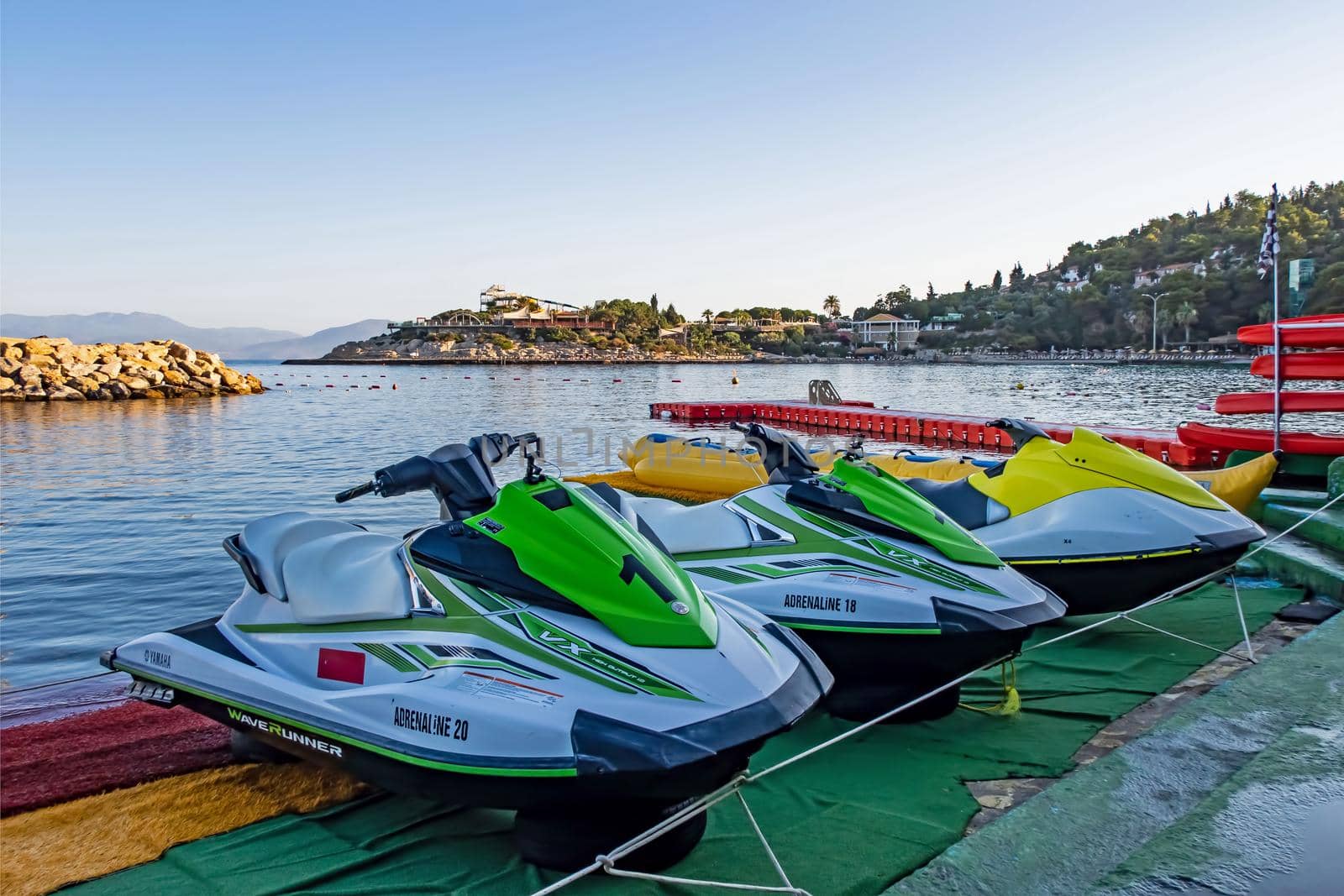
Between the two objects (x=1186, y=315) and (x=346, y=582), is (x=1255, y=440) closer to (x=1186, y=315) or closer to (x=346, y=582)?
(x=346, y=582)

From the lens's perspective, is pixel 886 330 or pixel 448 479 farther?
pixel 886 330

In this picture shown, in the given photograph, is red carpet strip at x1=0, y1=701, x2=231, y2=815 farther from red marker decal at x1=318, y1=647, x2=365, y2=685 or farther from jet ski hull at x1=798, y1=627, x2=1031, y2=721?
jet ski hull at x1=798, y1=627, x2=1031, y2=721

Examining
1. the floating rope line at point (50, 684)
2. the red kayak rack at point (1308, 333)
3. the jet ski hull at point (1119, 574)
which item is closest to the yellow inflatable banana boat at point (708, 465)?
the red kayak rack at point (1308, 333)

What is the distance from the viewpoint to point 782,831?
3373mm

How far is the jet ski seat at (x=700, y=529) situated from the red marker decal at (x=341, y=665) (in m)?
1.92

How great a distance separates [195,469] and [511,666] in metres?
20.2

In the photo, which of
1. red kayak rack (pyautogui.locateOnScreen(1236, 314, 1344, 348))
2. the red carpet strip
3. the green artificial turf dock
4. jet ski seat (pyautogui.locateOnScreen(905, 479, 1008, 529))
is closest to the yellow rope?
the green artificial turf dock

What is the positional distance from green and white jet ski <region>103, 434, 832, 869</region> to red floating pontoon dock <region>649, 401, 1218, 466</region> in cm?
1085

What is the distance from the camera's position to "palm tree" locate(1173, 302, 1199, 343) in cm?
10862

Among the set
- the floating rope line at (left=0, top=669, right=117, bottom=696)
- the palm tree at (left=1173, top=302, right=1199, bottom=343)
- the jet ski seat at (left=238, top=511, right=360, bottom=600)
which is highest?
the palm tree at (left=1173, top=302, right=1199, bottom=343)

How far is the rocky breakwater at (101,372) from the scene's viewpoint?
151ft

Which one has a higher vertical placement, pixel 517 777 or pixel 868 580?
pixel 868 580

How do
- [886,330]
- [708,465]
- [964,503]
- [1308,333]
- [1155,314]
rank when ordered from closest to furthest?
[964,503] → [1308,333] → [708,465] → [1155,314] → [886,330]

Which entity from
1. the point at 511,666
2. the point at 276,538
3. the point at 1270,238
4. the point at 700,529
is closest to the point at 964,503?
the point at 700,529
